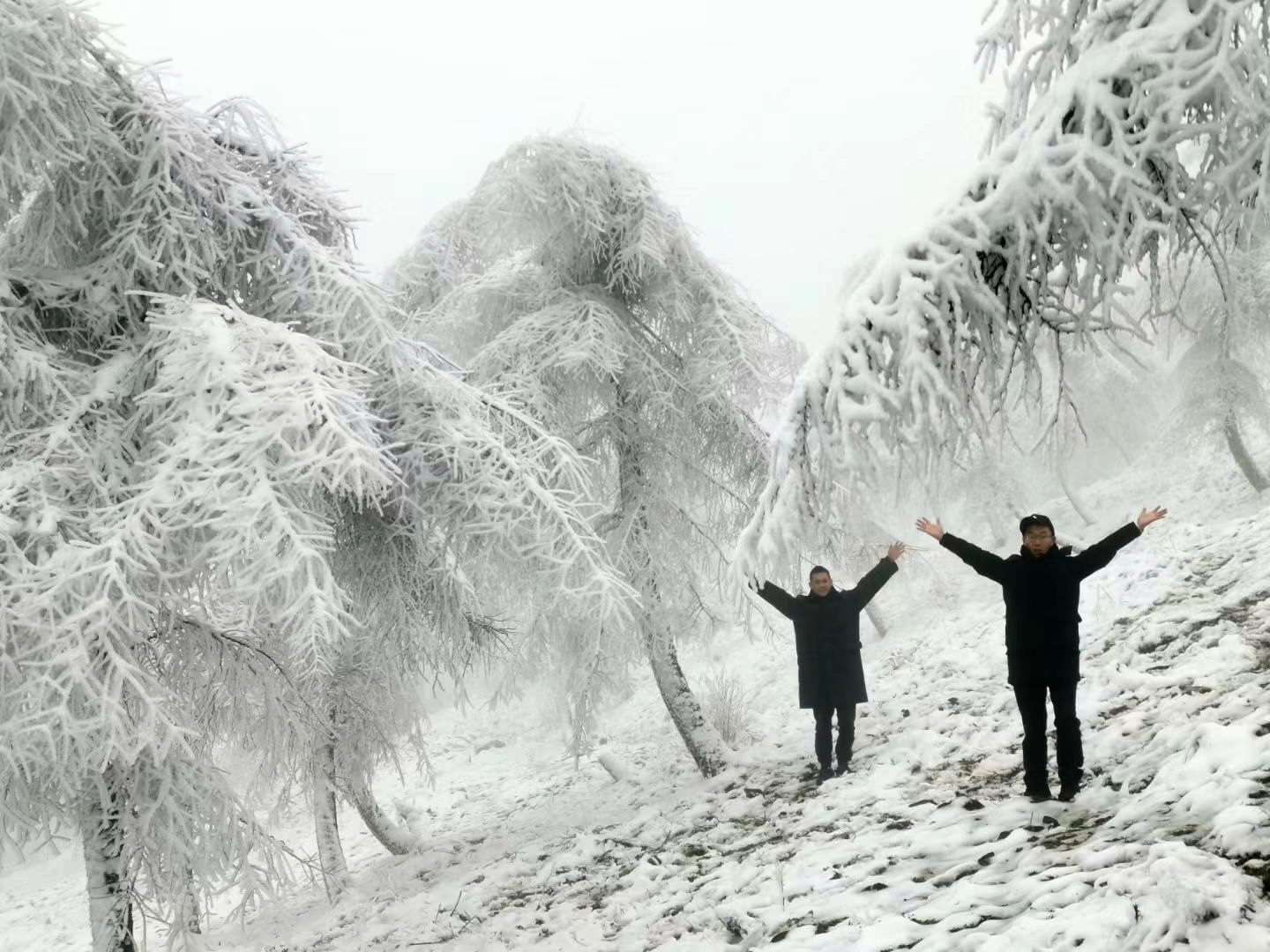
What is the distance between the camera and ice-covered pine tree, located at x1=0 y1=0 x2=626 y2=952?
14.3ft

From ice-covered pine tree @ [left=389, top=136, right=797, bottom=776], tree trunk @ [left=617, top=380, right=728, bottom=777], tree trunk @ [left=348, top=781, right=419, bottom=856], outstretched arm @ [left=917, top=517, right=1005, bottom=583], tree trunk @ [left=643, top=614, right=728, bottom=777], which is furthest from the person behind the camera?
tree trunk @ [left=348, top=781, right=419, bottom=856]

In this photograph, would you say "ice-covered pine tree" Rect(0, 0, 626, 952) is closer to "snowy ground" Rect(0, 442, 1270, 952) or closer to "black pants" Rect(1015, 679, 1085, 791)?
"snowy ground" Rect(0, 442, 1270, 952)

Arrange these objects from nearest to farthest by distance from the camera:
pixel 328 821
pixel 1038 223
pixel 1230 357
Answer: pixel 1038 223, pixel 328 821, pixel 1230 357

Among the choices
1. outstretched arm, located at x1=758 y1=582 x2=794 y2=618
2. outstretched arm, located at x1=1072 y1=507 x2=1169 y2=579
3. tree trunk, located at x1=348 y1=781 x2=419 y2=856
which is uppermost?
outstretched arm, located at x1=1072 y1=507 x2=1169 y2=579

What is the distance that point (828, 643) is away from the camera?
7008 millimetres

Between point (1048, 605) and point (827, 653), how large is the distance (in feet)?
8.57

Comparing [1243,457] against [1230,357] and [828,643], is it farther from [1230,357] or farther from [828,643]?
[828,643]

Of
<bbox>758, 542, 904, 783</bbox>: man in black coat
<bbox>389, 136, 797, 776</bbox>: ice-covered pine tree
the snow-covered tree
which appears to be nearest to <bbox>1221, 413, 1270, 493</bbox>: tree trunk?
the snow-covered tree

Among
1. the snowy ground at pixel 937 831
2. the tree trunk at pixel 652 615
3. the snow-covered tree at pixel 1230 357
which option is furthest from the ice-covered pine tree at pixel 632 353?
the snow-covered tree at pixel 1230 357

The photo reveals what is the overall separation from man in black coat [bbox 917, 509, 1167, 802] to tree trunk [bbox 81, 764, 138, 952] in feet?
17.4

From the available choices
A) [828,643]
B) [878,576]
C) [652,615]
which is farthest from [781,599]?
[652,615]

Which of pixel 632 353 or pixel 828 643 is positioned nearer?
pixel 828 643

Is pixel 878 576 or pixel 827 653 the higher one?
pixel 878 576

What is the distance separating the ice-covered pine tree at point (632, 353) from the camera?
28.4ft
